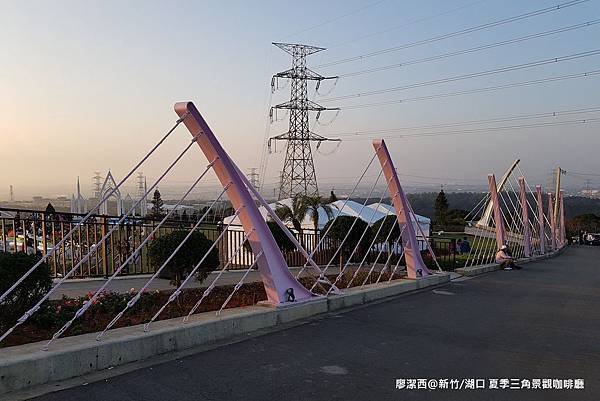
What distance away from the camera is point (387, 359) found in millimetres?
5793

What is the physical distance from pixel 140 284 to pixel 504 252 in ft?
43.3

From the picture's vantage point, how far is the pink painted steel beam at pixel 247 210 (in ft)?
21.6

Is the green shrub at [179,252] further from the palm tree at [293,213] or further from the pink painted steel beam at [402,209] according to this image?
the palm tree at [293,213]

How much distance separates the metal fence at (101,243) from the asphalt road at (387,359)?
180 centimetres

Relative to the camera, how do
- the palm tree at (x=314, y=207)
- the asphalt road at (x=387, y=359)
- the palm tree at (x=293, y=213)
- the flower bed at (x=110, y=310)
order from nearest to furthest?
the asphalt road at (x=387, y=359), the flower bed at (x=110, y=310), the palm tree at (x=293, y=213), the palm tree at (x=314, y=207)

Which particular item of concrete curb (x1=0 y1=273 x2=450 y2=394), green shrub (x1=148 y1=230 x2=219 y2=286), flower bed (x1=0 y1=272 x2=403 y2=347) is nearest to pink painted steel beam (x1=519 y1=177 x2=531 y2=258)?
→ flower bed (x1=0 y1=272 x2=403 y2=347)

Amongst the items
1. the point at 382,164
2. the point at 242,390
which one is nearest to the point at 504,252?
the point at 382,164

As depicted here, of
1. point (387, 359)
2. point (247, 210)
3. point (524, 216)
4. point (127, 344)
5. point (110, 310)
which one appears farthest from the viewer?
point (524, 216)

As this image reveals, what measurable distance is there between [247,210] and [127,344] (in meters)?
2.43

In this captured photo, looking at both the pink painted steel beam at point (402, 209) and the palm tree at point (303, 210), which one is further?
the palm tree at point (303, 210)

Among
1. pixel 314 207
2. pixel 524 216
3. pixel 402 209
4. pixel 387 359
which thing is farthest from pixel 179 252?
pixel 524 216

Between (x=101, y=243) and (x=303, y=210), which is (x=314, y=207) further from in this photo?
(x=101, y=243)

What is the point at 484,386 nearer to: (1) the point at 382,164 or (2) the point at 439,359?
(2) the point at 439,359

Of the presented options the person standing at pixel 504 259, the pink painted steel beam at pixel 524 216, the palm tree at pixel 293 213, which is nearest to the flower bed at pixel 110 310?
the person standing at pixel 504 259
